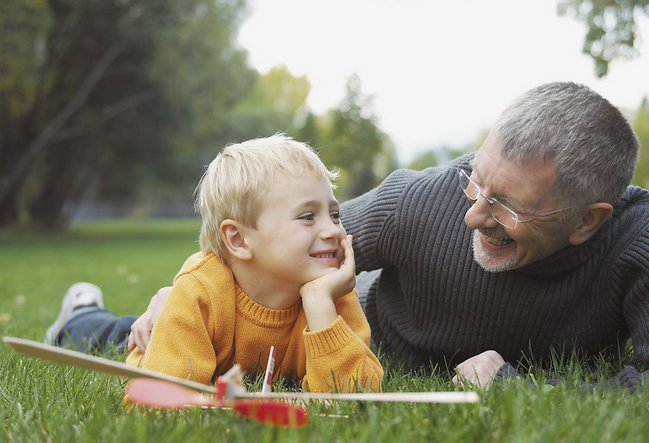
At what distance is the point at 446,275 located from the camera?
3.16 metres

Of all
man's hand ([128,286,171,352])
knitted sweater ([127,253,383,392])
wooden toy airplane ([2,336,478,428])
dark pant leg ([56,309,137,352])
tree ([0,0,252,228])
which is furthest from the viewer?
tree ([0,0,252,228])

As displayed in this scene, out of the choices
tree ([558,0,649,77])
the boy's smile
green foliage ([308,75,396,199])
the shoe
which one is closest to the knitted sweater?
the boy's smile

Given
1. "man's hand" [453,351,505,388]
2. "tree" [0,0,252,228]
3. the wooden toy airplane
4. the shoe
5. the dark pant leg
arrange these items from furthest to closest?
"tree" [0,0,252,228], the shoe, the dark pant leg, "man's hand" [453,351,505,388], the wooden toy airplane

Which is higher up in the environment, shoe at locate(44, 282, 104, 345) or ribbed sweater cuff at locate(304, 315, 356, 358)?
ribbed sweater cuff at locate(304, 315, 356, 358)

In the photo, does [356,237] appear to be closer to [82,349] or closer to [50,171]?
[82,349]

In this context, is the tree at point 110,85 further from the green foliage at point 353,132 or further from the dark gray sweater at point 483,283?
the dark gray sweater at point 483,283

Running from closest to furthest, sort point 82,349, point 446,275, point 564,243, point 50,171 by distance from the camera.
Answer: point 564,243, point 446,275, point 82,349, point 50,171

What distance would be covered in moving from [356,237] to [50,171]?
25413mm

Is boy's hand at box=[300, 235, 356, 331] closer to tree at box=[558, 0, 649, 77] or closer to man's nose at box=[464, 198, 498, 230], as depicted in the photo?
man's nose at box=[464, 198, 498, 230]

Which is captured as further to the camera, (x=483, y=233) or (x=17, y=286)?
(x=17, y=286)

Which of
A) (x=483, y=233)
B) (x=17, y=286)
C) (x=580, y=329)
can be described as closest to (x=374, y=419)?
(x=483, y=233)

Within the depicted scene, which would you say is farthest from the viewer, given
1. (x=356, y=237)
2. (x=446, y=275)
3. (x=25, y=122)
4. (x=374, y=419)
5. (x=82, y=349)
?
(x=25, y=122)

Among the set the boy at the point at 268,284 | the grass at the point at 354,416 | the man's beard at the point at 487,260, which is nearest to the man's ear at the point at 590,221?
the man's beard at the point at 487,260

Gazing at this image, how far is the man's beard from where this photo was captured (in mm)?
2922
